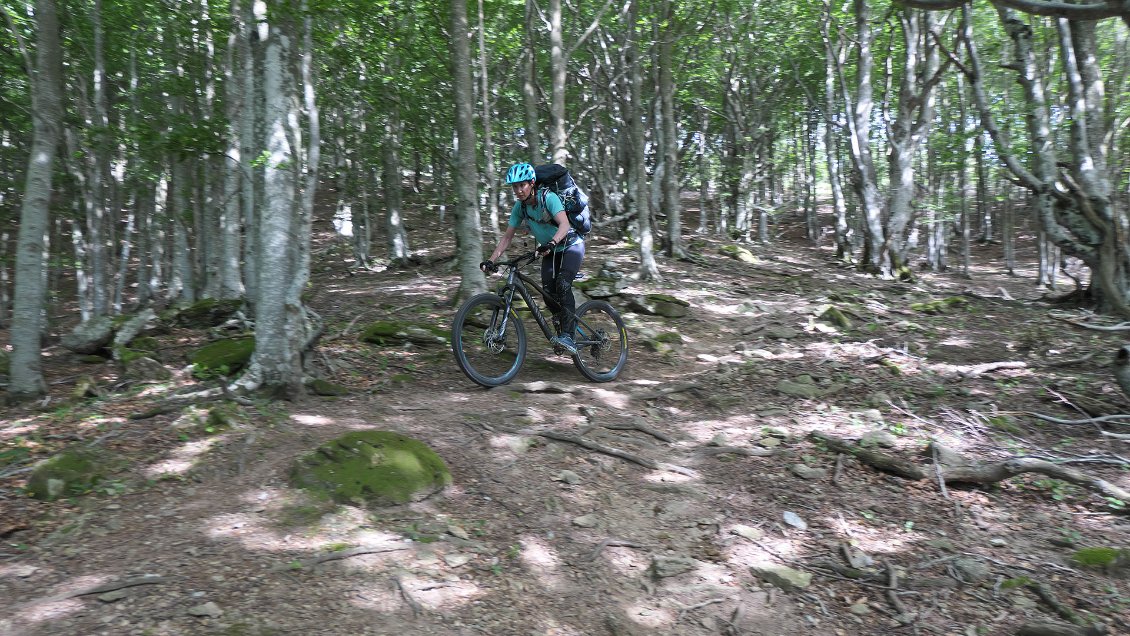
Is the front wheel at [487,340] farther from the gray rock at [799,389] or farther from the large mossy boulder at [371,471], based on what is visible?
the gray rock at [799,389]

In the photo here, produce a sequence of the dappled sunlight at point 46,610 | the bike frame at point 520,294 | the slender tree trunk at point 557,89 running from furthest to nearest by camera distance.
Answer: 1. the slender tree trunk at point 557,89
2. the bike frame at point 520,294
3. the dappled sunlight at point 46,610

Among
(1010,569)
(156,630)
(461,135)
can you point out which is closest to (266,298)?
(156,630)

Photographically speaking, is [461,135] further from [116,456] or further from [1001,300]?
[1001,300]

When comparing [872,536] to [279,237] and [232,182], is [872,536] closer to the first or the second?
[279,237]

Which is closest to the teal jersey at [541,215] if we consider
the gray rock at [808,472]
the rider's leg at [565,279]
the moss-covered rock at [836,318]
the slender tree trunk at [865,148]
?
the rider's leg at [565,279]

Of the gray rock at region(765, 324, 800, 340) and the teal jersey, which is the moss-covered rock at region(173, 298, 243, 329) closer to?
the teal jersey

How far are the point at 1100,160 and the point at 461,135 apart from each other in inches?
421

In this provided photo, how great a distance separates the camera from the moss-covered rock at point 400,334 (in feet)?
27.6

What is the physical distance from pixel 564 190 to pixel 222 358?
165 inches

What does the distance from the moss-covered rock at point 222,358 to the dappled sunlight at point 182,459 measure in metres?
1.92

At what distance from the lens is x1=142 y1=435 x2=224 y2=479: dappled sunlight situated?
445 cm

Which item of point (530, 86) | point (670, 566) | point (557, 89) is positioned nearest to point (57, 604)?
point (670, 566)

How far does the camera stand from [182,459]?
4.62 m

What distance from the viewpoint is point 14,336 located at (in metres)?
6.52
